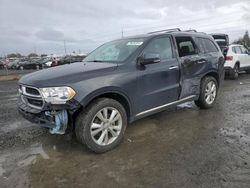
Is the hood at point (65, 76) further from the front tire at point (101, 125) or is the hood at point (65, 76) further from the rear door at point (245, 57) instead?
the rear door at point (245, 57)

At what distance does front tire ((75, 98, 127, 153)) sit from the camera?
12.5ft

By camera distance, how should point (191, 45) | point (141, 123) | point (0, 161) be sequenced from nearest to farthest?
point (0, 161)
point (141, 123)
point (191, 45)

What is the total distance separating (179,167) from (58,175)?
1634 mm

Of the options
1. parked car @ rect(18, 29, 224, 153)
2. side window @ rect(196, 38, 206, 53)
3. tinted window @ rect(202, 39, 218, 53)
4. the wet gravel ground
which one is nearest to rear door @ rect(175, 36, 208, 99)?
parked car @ rect(18, 29, 224, 153)

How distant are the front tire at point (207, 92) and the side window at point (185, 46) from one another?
32.1 inches

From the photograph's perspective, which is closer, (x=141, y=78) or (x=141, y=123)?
(x=141, y=78)

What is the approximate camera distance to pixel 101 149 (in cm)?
399

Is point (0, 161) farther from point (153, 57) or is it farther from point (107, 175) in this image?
point (153, 57)

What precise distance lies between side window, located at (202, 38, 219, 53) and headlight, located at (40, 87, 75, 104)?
152 inches

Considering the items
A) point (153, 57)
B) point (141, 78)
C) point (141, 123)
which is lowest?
point (141, 123)

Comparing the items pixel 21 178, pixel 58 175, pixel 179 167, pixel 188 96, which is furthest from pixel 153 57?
pixel 21 178

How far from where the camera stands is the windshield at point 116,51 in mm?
4684

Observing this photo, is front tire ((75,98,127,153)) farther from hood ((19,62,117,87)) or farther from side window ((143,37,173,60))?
side window ((143,37,173,60))

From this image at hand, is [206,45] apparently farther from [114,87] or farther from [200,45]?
[114,87]
